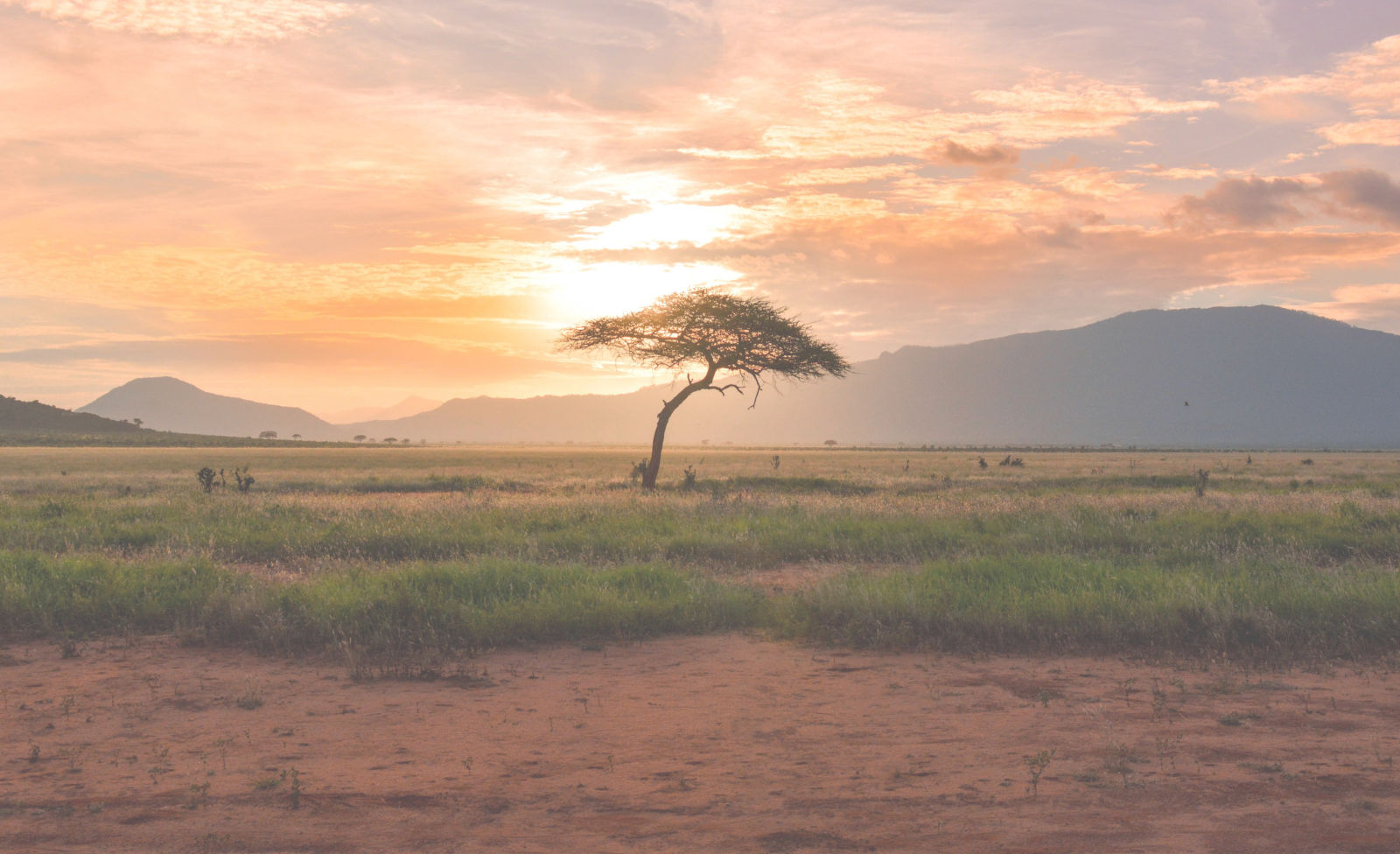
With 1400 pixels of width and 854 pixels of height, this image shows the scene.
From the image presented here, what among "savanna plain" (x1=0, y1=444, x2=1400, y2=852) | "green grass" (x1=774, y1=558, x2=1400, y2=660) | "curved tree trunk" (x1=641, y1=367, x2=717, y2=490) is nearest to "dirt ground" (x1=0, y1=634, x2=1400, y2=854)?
"savanna plain" (x1=0, y1=444, x2=1400, y2=852)

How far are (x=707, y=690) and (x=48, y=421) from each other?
17674 centimetres

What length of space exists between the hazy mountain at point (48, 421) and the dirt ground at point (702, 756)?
508 ft

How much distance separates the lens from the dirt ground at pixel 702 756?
547 centimetres

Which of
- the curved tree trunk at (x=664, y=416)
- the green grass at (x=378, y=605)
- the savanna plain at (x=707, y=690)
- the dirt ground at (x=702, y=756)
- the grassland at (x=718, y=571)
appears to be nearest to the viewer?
the dirt ground at (x=702, y=756)

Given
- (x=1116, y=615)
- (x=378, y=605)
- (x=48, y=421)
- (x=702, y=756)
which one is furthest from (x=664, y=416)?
(x=48, y=421)

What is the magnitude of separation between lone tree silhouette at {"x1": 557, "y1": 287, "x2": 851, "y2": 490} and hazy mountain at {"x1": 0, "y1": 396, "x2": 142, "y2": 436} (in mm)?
133932

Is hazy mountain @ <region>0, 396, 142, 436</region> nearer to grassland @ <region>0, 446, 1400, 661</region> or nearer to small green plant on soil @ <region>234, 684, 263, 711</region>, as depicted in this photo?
grassland @ <region>0, 446, 1400, 661</region>

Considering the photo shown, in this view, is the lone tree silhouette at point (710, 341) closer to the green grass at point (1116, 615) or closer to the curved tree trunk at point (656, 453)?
the curved tree trunk at point (656, 453)

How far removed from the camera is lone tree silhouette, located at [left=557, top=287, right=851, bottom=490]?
34531 mm

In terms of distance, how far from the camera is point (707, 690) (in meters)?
8.84

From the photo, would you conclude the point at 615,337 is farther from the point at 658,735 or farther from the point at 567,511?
the point at 658,735

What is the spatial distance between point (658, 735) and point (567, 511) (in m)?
14.8

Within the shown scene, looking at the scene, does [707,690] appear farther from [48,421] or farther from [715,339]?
[48,421]

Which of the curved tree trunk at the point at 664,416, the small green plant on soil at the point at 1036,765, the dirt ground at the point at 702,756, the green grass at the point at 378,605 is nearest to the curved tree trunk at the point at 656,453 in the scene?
the curved tree trunk at the point at 664,416
